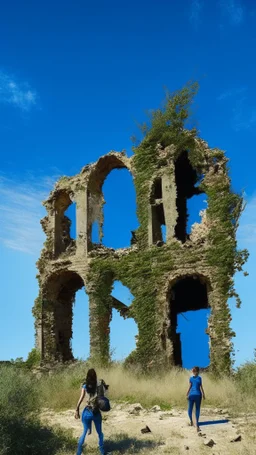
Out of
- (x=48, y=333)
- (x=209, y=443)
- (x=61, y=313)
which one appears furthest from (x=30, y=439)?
(x=61, y=313)

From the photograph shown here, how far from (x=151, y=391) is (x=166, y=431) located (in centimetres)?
505

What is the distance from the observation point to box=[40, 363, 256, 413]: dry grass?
15.8 metres

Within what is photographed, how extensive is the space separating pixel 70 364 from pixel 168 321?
5.55 metres

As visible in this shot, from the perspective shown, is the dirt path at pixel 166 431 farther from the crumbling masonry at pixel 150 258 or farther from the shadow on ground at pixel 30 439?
the crumbling masonry at pixel 150 258

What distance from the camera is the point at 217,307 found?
2142 cm

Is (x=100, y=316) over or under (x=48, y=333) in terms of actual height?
over

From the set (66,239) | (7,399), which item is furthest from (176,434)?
(66,239)

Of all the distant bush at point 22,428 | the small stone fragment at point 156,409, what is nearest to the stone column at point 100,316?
the small stone fragment at point 156,409

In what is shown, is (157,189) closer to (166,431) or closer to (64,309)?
(64,309)

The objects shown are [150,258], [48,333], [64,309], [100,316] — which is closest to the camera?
[150,258]

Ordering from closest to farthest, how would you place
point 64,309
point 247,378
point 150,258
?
point 247,378, point 150,258, point 64,309

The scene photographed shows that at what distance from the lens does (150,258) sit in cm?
2328

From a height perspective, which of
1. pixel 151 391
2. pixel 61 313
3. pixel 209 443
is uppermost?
pixel 61 313

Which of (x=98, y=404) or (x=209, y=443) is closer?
(x=98, y=404)
